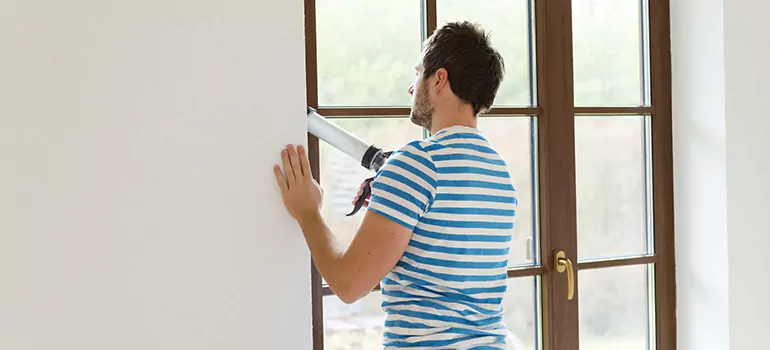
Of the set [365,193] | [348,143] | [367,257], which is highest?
[348,143]

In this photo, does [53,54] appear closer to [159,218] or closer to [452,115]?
[159,218]

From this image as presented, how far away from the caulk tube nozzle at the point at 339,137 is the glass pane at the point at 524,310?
0.71 metres

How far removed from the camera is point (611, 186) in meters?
2.13

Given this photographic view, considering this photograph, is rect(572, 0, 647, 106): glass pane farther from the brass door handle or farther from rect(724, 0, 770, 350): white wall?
the brass door handle

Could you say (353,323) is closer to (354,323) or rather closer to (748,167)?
(354,323)

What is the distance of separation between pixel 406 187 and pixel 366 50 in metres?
0.62

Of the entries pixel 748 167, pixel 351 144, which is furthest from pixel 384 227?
pixel 748 167

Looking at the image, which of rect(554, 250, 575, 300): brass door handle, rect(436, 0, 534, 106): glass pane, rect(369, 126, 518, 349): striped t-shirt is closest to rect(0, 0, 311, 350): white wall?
rect(369, 126, 518, 349): striped t-shirt

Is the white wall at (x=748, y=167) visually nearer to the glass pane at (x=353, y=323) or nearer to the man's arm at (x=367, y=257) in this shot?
the glass pane at (x=353, y=323)

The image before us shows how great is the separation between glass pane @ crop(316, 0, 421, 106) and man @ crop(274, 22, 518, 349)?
1.06 ft

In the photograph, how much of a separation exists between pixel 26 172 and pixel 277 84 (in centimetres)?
48

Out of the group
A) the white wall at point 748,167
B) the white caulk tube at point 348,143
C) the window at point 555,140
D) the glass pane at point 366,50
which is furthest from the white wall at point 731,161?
the white caulk tube at point 348,143

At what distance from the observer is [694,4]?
2035 millimetres

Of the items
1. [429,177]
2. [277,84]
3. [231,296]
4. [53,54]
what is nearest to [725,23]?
[429,177]
